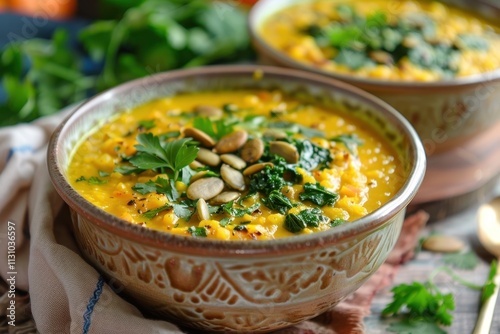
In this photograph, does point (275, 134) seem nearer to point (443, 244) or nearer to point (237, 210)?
point (237, 210)

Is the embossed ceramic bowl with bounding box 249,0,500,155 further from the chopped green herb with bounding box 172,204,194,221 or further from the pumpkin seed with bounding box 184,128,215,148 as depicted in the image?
the chopped green herb with bounding box 172,204,194,221

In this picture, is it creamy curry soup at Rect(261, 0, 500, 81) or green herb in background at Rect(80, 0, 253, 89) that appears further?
green herb in background at Rect(80, 0, 253, 89)

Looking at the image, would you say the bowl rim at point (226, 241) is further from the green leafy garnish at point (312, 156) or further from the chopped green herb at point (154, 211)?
the green leafy garnish at point (312, 156)

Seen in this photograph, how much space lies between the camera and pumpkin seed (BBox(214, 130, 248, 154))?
2.68m

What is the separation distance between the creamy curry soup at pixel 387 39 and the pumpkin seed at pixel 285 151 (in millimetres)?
959

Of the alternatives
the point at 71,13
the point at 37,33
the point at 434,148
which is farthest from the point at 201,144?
the point at 71,13

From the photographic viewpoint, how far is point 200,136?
2.71 m

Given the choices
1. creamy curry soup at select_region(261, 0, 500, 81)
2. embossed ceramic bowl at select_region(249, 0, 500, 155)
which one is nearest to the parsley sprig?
embossed ceramic bowl at select_region(249, 0, 500, 155)

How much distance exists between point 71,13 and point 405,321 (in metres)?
3.80

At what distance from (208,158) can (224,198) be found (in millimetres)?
252

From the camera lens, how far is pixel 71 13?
5352 millimetres

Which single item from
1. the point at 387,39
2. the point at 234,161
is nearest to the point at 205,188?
the point at 234,161

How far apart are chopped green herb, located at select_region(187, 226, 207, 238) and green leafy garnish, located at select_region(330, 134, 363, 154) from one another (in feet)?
2.82

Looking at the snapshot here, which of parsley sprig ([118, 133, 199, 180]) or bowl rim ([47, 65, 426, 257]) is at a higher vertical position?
bowl rim ([47, 65, 426, 257])
